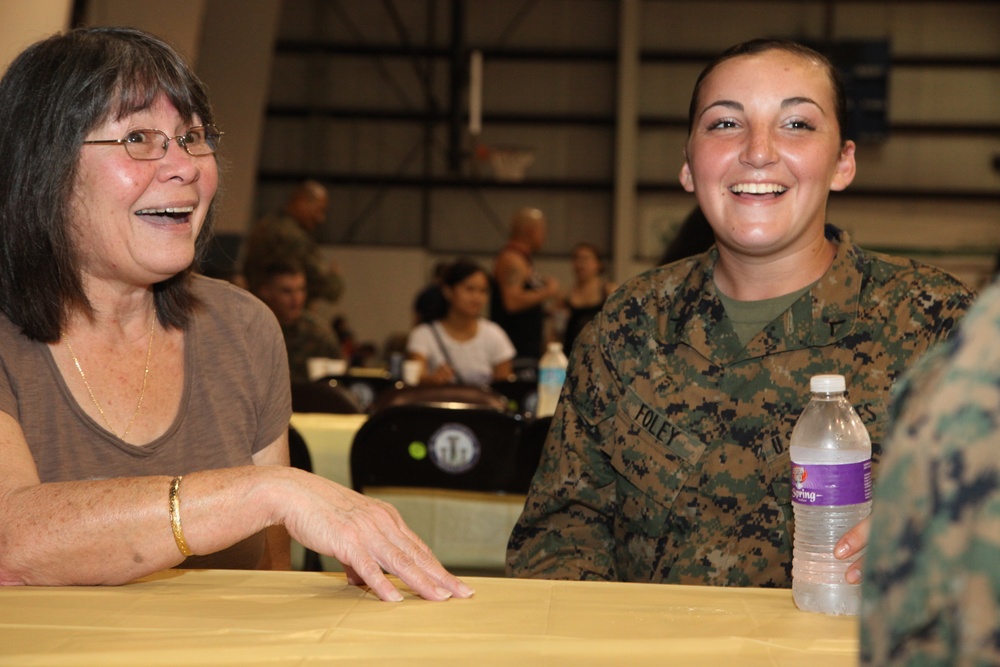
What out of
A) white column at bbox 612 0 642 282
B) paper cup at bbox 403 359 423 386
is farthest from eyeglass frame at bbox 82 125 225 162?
white column at bbox 612 0 642 282

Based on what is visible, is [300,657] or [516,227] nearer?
[300,657]

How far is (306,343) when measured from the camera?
604 cm

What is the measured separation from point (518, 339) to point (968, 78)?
33.4 ft

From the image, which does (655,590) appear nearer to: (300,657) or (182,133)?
(300,657)

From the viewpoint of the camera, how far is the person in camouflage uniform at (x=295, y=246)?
677cm

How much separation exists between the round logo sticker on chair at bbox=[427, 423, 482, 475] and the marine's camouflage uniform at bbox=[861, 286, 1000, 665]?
2.77m

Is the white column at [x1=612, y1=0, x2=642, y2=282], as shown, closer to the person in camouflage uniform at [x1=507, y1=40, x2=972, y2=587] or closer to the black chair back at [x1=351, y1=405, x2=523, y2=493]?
the black chair back at [x1=351, y1=405, x2=523, y2=493]

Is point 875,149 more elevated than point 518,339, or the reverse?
point 875,149

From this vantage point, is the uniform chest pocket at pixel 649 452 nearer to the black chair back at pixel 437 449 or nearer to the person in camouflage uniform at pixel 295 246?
the black chair back at pixel 437 449

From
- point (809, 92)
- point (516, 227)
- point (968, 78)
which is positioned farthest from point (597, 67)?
point (809, 92)

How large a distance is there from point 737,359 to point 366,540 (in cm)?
78

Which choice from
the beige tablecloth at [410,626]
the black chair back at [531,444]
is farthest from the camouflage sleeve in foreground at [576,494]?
the black chair back at [531,444]

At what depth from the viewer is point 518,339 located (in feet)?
25.1

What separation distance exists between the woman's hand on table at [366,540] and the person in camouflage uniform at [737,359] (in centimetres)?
47
